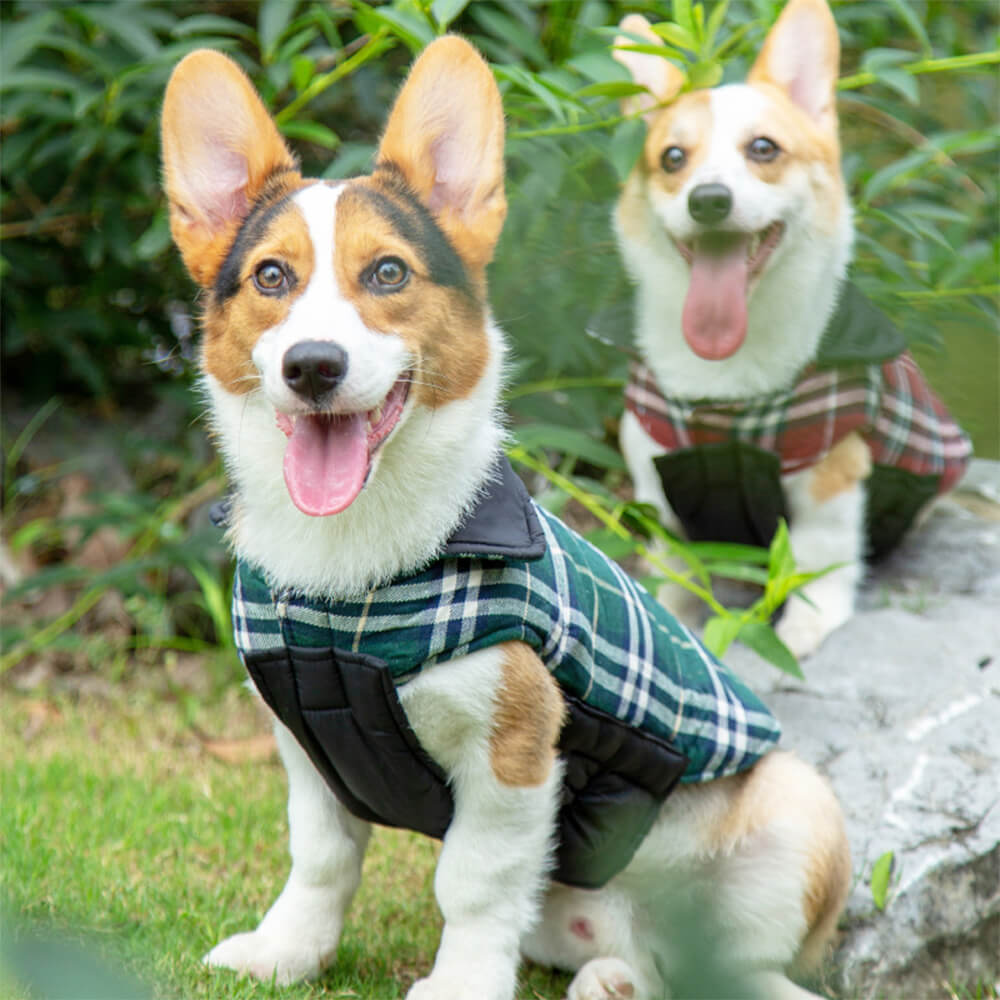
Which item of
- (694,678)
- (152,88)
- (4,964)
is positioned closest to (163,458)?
(152,88)

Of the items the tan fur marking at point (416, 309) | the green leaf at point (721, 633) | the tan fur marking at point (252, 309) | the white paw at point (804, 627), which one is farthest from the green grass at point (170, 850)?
the white paw at point (804, 627)

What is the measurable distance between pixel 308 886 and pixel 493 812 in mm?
484

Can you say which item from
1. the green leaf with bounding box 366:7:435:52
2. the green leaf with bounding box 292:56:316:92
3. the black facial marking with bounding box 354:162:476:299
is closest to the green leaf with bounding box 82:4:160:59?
the green leaf with bounding box 292:56:316:92

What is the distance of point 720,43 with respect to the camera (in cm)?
425

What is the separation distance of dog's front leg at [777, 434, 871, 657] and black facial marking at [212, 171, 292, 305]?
78.6 inches

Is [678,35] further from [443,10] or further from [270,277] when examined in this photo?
[270,277]

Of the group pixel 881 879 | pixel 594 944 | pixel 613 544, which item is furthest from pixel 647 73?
pixel 594 944

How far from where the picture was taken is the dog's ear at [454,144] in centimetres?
246

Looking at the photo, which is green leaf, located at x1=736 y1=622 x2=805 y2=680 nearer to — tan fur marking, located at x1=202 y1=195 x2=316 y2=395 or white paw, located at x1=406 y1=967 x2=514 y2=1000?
white paw, located at x1=406 y1=967 x2=514 y2=1000

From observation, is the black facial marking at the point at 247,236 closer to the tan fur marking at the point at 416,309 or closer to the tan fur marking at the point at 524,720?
the tan fur marking at the point at 416,309

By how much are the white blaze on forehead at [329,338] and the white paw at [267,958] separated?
3.74 feet

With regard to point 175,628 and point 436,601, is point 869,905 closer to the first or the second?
point 436,601

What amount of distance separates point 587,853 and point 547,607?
0.65 metres

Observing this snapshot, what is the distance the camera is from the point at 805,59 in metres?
3.88
